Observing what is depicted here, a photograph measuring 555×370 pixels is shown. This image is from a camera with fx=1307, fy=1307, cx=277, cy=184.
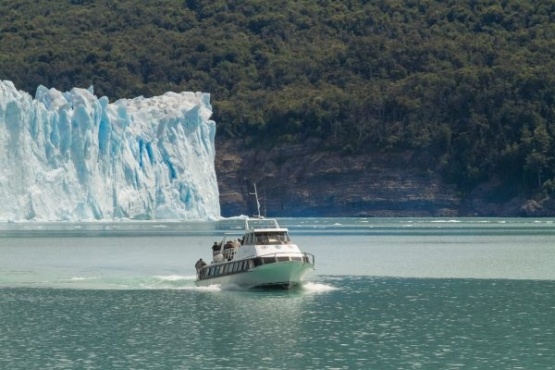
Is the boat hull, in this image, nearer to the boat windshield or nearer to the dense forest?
the boat windshield

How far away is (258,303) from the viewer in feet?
123

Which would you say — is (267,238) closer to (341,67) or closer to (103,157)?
(103,157)

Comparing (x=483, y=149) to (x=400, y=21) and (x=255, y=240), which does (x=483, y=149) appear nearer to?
(x=400, y=21)

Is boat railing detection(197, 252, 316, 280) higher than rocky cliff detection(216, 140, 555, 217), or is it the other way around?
rocky cliff detection(216, 140, 555, 217)

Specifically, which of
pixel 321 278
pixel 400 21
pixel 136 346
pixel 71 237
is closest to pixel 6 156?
pixel 71 237

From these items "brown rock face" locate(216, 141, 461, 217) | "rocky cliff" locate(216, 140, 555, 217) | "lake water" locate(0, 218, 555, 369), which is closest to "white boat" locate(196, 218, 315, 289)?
"lake water" locate(0, 218, 555, 369)

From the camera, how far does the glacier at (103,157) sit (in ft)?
282

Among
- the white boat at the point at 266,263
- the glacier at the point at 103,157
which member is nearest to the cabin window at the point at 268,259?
the white boat at the point at 266,263

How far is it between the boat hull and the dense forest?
77822 mm

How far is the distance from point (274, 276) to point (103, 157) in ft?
174

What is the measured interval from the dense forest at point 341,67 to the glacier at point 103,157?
1108 inches

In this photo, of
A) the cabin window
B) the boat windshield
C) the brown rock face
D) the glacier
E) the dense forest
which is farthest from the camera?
the dense forest

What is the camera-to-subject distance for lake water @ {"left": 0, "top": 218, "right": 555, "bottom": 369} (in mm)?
27406

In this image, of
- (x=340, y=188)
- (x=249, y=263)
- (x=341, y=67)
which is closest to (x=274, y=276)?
(x=249, y=263)
